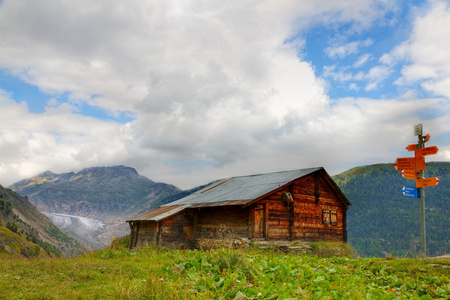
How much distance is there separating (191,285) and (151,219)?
15662 millimetres

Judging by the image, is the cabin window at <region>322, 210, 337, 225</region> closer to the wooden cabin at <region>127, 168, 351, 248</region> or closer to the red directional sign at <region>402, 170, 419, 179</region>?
the wooden cabin at <region>127, 168, 351, 248</region>

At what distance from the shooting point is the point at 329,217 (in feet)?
79.4

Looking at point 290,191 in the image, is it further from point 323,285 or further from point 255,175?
point 323,285

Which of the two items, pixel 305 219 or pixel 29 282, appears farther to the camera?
pixel 305 219

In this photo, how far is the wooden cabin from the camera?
63.9 feet

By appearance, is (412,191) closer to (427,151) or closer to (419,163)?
(419,163)

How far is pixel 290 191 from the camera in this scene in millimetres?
21375

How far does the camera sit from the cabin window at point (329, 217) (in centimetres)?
2373

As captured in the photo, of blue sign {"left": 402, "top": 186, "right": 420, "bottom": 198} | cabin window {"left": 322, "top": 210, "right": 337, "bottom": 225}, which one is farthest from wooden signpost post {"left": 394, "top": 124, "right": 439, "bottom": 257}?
cabin window {"left": 322, "top": 210, "right": 337, "bottom": 225}

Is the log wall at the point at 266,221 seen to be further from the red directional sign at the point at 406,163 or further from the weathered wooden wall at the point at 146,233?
the red directional sign at the point at 406,163

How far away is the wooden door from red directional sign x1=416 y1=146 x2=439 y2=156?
902 centimetres

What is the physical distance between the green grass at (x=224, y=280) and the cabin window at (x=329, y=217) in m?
13.4

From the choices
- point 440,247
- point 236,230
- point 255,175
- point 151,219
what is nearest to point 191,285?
point 236,230

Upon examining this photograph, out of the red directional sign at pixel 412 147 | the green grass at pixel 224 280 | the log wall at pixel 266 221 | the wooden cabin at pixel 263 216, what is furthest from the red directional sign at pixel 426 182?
the log wall at pixel 266 221
